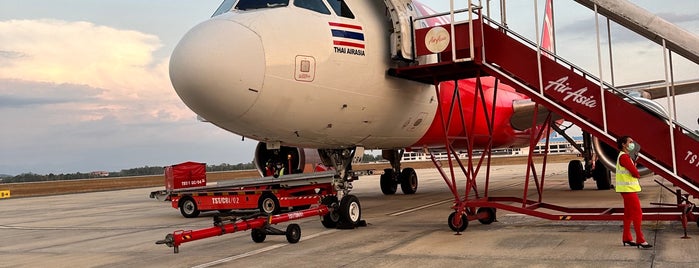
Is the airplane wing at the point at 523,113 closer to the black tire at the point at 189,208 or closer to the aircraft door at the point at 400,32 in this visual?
the aircraft door at the point at 400,32

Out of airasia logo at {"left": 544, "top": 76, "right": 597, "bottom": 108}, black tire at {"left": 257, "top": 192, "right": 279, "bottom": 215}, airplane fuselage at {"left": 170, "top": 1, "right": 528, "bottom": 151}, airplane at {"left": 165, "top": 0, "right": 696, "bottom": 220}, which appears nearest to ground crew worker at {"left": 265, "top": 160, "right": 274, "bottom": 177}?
black tire at {"left": 257, "top": 192, "right": 279, "bottom": 215}

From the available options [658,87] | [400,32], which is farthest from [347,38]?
[658,87]

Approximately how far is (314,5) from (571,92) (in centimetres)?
391

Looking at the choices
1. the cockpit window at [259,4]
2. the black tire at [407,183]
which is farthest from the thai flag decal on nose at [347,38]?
the black tire at [407,183]

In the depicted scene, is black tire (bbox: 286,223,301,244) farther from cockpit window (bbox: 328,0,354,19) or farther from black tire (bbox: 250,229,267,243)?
cockpit window (bbox: 328,0,354,19)

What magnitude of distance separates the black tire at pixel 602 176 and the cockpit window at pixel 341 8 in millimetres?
11340

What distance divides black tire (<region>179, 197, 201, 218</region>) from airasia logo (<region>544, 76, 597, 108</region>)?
8.80 metres

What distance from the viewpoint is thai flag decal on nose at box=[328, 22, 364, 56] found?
8477mm

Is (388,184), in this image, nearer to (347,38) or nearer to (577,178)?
(577,178)

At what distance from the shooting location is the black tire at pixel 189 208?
14.1m

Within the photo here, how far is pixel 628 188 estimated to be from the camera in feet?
23.7

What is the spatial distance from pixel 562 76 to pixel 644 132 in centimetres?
134

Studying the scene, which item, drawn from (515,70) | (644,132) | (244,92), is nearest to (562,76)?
(515,70)

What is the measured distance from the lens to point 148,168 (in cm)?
14550
